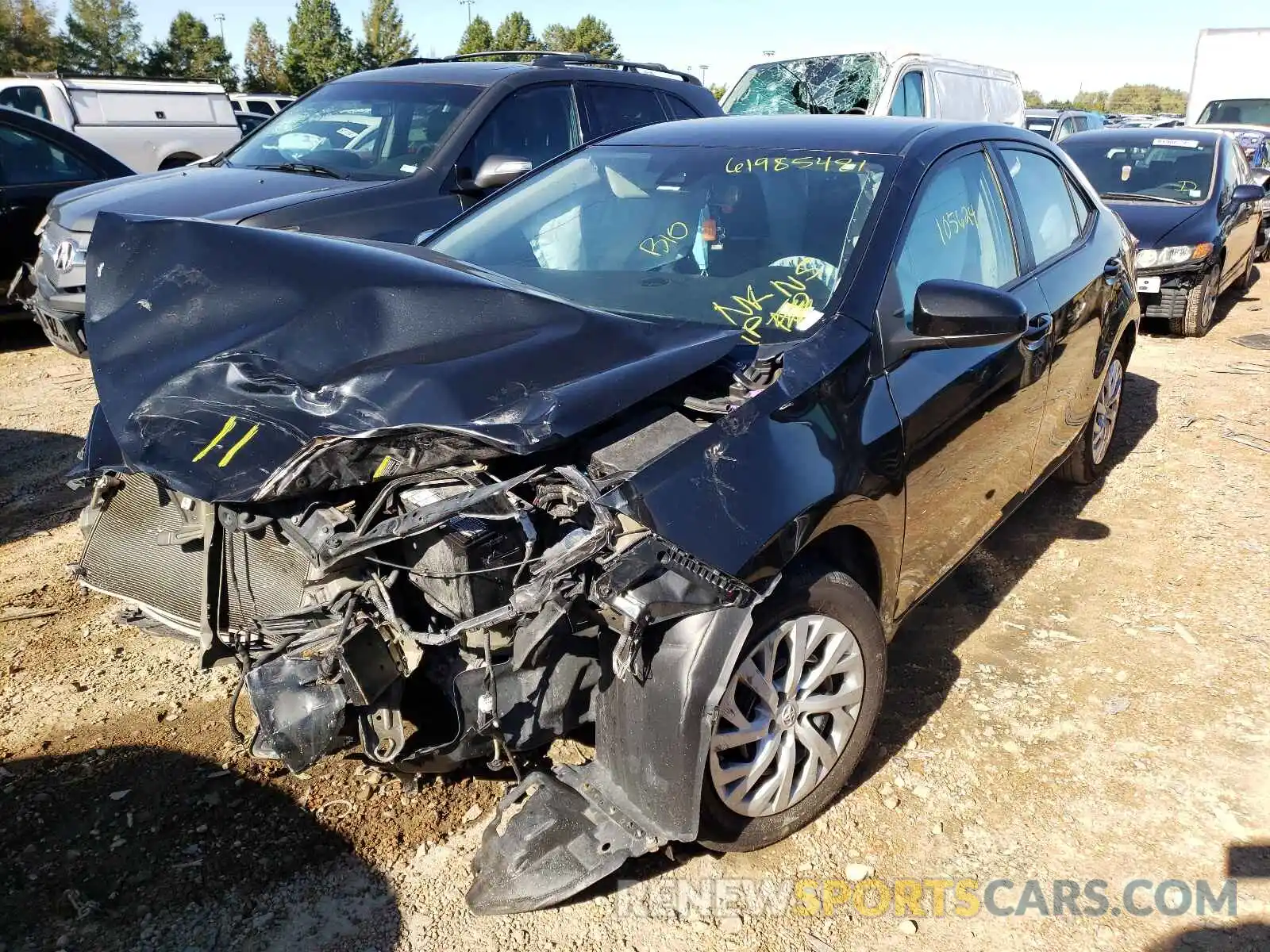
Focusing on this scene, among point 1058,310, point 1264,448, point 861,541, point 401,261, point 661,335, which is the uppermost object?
point 401,261

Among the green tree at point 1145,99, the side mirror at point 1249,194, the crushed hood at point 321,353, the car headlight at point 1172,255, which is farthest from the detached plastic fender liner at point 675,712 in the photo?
the green tree at point 1145,99

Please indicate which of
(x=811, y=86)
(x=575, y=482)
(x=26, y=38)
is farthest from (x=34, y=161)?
(x=26, y=38)

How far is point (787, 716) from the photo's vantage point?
2490 mm

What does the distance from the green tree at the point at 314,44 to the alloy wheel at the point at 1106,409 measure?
4513 centimetres

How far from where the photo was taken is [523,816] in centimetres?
236

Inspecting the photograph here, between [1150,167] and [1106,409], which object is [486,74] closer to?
[1106,409]

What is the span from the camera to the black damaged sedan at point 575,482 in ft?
6.93

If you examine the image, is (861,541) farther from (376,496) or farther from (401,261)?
(401,261)

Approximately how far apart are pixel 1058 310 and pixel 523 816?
9.26 feet

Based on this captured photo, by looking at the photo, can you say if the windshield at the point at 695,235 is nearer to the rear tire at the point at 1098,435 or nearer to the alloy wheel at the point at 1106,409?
the rear tire at the point at 1098,435

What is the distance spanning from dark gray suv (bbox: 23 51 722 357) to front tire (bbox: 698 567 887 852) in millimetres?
3490

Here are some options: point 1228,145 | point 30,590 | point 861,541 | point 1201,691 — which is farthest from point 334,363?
point 1228,145

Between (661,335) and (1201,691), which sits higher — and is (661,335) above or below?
above

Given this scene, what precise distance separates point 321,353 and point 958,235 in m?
2.13
